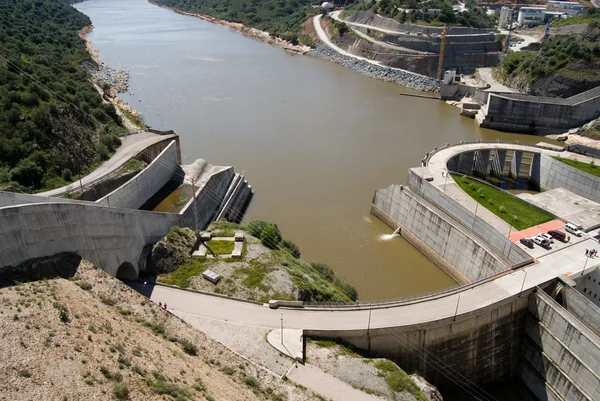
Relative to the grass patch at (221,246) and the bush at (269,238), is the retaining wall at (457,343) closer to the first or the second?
the grass patch at (221,246)

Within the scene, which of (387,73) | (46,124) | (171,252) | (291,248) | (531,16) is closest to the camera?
(171,252)

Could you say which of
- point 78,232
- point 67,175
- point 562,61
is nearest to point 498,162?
point 562,61

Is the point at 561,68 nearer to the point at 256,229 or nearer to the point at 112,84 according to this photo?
the point at 256,229

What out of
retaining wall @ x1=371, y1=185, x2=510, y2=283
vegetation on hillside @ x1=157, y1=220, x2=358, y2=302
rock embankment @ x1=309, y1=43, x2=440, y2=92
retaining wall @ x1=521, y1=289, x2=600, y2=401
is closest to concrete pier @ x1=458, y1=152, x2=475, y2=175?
retaining wall @ x1=371, y1=185, x2=510, y2=283

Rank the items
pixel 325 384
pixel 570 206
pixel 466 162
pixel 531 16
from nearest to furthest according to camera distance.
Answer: pixel 325 384
pixel 570 206
pixel 466 162
pixel 531 16

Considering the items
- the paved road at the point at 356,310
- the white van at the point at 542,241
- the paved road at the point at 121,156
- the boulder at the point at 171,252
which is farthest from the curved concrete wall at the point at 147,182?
the white van at the point at 542,241
